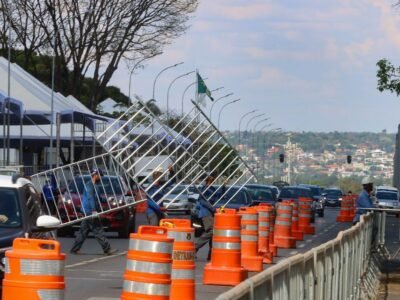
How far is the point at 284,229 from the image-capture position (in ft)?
104

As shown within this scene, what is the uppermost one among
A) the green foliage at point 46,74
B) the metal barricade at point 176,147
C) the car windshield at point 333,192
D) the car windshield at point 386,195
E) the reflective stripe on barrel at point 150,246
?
the green foliage at point 46,74

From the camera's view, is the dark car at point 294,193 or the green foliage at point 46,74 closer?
the dark car at point 294,193

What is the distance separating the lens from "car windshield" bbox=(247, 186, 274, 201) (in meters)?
44.7

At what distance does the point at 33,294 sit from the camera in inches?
332

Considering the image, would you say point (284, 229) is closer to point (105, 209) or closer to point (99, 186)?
point (105, 209)

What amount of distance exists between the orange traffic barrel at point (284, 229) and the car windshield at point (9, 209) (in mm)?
17313

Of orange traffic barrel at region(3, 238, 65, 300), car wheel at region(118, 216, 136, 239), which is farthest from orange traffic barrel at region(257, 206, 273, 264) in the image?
orange traffic barrel at region(3, 238, 65, 300)

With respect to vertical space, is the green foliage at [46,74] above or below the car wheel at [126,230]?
above

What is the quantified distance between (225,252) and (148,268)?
7.87 meters

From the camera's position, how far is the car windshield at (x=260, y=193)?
147 feet

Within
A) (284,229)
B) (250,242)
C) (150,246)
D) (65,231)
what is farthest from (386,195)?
(150,246)

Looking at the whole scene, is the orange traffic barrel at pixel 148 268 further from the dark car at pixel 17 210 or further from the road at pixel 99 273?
the road at pixel 99 273

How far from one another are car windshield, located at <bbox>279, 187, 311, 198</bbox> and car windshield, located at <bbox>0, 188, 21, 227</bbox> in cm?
3958

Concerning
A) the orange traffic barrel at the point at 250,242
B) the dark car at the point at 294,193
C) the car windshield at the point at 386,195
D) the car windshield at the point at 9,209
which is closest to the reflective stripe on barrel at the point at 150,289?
the car windshield at the point at 9,209
